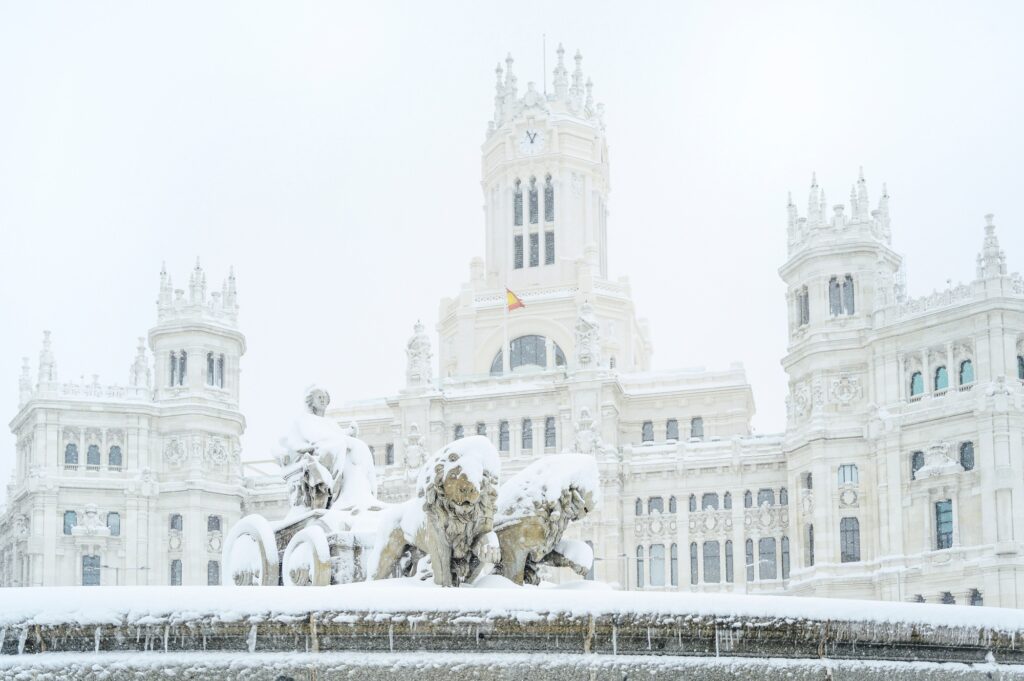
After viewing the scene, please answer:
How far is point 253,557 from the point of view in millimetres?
18719

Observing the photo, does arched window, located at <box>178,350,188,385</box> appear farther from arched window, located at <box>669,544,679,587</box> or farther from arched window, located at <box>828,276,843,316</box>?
arched window, located at <box>828,276,843,316</box>

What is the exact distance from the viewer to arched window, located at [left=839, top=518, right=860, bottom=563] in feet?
206

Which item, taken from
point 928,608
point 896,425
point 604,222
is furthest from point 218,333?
point 928,608

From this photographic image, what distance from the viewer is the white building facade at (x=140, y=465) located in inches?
2849

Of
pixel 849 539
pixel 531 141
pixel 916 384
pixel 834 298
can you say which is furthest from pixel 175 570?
pixel 916 384

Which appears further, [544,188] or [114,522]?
[544,188]

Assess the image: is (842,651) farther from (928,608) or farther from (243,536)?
(243,536)

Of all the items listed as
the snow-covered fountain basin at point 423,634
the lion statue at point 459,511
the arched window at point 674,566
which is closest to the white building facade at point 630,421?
the arched window at point 674,566

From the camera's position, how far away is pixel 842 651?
1291 cm

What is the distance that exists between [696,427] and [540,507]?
2381 inches

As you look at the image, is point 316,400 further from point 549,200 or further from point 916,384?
point 549,200

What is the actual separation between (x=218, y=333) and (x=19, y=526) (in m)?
13.0

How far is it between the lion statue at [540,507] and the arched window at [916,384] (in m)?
48.9

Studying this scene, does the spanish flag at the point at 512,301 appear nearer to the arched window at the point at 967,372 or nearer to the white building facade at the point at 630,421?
the white building facade at the point at 630,421
